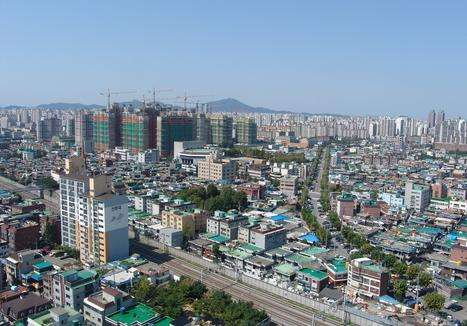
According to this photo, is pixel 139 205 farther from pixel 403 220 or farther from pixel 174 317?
pixel 403 220

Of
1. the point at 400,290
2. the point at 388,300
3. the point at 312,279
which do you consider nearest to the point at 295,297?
the point at 312,279

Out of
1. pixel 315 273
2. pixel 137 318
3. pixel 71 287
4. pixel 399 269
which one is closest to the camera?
pixel 137 318

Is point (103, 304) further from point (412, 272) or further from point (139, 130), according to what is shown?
point (139, 130)

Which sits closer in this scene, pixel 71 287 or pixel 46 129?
pixel 71 287

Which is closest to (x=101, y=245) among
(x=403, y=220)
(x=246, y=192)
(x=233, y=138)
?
(x=246, y=192)

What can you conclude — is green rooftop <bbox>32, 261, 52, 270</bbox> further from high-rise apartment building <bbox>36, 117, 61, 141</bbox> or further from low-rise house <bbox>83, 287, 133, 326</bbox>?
high-rise apartment building <bbox>36, 117, 61, 141</bbox>

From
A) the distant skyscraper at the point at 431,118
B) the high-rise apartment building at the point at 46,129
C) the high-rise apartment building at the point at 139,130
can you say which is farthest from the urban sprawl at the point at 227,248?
the distant skyscraper at the point at 431,118
